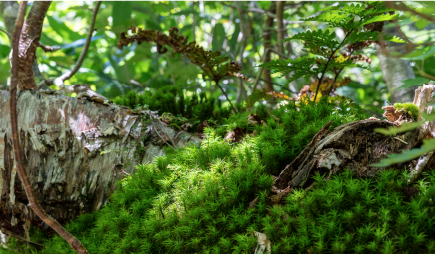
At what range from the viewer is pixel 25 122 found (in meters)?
2.48

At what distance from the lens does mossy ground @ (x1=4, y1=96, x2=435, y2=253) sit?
1460 millimetres

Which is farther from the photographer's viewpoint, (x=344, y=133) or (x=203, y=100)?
(x=203, y=100)

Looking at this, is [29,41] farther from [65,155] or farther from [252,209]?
[252,209]

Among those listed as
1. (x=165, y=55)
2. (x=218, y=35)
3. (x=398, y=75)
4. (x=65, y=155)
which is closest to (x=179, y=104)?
(x=65, y=155)

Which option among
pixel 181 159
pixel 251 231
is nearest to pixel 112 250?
pixel 181 159

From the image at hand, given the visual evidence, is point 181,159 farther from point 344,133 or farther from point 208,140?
point 344,133

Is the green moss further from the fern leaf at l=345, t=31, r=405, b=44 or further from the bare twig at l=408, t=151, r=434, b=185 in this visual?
the fern leaf at l=345, t=31, r=405, b=44

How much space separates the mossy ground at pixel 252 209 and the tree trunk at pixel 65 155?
20cm

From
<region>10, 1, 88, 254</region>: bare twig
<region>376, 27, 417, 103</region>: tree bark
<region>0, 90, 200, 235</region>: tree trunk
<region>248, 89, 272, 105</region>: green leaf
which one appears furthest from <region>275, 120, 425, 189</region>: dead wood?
<region>376, 27, 417, 103</region>: tree bark

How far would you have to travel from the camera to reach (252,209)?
68.6 inches

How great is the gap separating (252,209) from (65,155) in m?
1.64

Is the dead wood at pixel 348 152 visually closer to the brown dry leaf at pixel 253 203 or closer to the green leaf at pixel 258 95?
the brown dry leaf at pixel 253 203

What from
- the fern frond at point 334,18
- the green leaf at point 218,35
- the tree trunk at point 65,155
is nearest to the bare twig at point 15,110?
the tree trunk at point 65,155

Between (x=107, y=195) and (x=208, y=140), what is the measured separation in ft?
3.07
